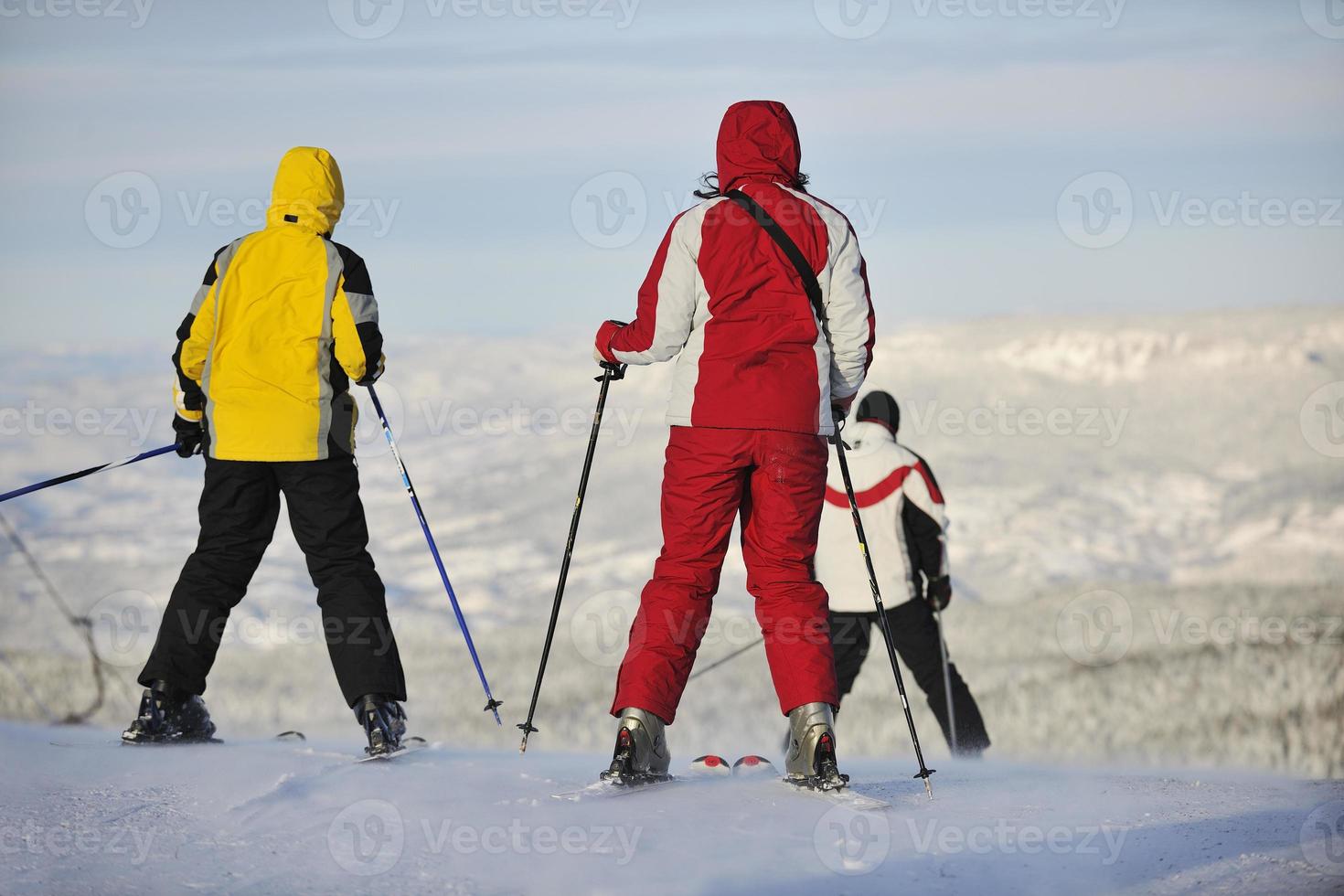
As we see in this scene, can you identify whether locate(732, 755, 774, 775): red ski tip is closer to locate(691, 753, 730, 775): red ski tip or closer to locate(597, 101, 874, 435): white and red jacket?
locate(691, 753, 730, 775): red ski tip

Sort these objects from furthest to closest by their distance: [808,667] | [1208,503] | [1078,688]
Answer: [1208,503] → [1078,688] → [808,667]

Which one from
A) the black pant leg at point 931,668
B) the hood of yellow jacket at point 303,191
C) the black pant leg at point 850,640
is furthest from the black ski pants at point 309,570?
the black pant leg at point 931,668

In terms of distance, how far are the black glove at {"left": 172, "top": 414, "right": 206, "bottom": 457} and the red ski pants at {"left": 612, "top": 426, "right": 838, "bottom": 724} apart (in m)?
1.87

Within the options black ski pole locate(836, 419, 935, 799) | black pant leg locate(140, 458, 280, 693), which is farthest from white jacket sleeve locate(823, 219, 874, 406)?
black pant leg locate(140, 458, 280, 693)

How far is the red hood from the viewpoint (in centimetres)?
419

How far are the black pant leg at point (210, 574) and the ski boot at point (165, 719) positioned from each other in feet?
0.15

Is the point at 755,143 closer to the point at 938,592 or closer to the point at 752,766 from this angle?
the point at 752,766

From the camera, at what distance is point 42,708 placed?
27.2 feet

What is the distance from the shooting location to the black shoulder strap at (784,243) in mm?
4066

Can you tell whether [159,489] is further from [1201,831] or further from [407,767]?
[1201,831]

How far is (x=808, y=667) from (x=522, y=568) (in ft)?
54.7

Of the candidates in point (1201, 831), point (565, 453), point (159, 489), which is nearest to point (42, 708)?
point (1201, 831)

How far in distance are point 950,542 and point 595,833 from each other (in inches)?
578

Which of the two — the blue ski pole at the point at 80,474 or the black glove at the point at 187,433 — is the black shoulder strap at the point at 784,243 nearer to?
the black glove at the point at 187,433
